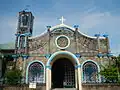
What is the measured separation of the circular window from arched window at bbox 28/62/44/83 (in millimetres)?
3505

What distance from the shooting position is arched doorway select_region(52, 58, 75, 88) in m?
23.8

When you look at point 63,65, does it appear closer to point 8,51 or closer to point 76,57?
A: point 76,57

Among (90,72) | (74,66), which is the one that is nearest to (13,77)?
(74,66)

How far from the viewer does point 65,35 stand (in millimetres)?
23312

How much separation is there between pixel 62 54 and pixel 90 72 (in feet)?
13.7

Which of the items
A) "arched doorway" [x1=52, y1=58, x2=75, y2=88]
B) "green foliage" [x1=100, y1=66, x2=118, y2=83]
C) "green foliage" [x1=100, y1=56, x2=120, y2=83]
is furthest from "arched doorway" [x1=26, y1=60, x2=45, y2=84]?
"green foliage" [x1=100, y1=66, x2=118, y2=83]

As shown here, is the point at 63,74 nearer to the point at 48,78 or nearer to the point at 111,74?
the point at 48,78

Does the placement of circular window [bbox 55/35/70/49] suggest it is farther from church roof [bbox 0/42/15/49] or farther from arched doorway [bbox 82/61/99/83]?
church roof [bbox 0/42/15/49]

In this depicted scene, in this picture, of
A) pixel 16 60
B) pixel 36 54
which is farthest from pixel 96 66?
pixel 16 60

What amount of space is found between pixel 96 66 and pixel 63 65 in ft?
16.1

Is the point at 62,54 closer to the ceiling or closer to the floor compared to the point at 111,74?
closer to the ceiling

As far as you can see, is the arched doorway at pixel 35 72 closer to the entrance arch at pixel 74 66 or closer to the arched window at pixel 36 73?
the arched window at pixel 36 73

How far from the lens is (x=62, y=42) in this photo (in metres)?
23.0

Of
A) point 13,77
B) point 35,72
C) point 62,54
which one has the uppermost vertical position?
point 62,54
